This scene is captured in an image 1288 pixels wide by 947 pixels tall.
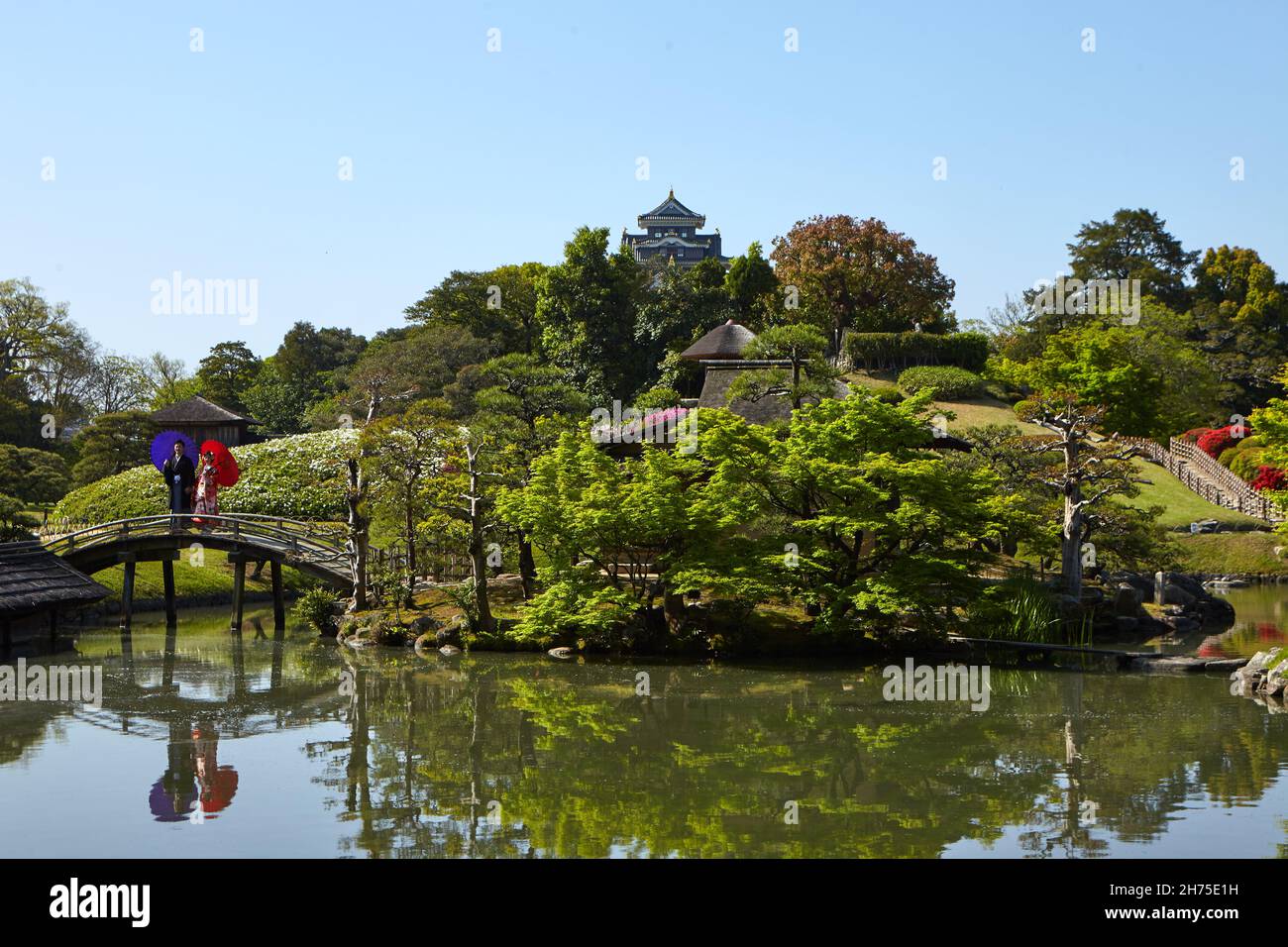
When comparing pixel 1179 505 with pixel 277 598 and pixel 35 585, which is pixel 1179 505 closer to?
pixel 277 598

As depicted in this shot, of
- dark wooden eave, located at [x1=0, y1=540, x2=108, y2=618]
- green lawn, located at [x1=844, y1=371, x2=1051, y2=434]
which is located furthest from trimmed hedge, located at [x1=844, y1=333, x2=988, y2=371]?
dark wooden eave, located at [x1=0, y1=540, x2=108, y2=618]

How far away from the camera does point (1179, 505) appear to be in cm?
4075

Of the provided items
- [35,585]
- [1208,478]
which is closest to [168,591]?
[35,585]

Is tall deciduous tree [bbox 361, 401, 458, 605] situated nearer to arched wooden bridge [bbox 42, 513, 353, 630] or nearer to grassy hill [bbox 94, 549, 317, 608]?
arched wooden bridge [bbox 42, 513, 353, 630]

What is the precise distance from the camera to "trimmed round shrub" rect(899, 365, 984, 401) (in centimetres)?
4647

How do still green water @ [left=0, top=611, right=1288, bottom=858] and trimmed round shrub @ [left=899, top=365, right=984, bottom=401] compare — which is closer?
still green water @ [left=0, top=611, right=1288, bottom=858]

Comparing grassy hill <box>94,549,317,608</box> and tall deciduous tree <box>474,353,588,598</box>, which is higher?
tall deciduous tree <box>474,353,588,598</box>

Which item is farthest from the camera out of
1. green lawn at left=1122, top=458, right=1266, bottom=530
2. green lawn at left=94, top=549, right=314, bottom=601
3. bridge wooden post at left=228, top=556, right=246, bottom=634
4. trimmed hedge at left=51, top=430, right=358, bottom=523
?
green lawn at left=1122, top=458, right=1266, bottom=530

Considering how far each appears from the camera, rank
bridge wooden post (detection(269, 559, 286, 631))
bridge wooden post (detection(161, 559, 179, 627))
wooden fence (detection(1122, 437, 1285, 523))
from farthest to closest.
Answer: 1. wooden fence (detection(1122, 437, 1285, 523))
2. bridge wooden post (detection(161, 559, 179, 627))
3. bridge wooden post (detection(269, 559, 286, 631))

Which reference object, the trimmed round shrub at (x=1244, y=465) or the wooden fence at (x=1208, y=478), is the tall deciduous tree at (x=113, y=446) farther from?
the trimmed round shrub at (x=1244, y=465)

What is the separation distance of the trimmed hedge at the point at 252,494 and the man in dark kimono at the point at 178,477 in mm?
7002

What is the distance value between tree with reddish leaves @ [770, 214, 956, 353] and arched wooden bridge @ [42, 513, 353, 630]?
2952 centimetres

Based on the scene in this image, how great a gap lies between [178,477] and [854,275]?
1292 inches
